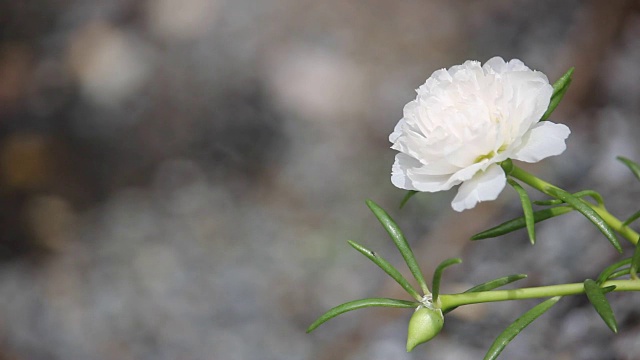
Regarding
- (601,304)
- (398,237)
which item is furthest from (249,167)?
(601,304)

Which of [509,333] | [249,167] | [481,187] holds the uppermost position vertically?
[481,187]

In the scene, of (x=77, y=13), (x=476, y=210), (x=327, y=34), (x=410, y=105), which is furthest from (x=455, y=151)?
(x=77, y=13)

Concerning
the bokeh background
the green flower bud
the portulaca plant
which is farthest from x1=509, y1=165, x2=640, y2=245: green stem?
the bokeh background

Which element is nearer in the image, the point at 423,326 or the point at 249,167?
the point at 423,326

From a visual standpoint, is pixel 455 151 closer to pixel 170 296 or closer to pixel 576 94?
pixel 576 94

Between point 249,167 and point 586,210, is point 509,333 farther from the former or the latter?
point 249,167

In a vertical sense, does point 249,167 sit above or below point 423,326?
below
